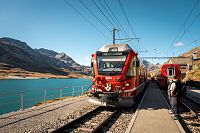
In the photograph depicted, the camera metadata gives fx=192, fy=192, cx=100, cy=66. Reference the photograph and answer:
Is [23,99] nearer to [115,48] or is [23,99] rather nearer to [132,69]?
[115,48]

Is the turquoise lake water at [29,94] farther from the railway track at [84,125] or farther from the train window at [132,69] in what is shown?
the train window at [132,69]

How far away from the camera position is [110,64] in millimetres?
11531

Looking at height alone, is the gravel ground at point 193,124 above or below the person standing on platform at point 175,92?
below

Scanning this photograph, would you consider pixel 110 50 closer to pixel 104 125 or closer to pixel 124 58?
pixel 124 58

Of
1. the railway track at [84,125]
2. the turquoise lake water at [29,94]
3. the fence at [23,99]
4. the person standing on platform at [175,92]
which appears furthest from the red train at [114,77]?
the turquoise lake water at [29,94]

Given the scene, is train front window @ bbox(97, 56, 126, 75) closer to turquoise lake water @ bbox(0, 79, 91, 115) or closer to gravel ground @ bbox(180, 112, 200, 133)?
gravel ground @ bbox(180, 112, 200, 133)

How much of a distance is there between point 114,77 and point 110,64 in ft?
3.11

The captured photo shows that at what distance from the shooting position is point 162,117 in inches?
354

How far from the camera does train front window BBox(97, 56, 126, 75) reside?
11.2m

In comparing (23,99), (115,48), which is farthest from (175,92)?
(23,99)

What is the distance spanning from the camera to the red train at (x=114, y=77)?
10719mm

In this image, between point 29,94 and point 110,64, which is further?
point 29,94

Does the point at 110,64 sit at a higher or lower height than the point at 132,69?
higher

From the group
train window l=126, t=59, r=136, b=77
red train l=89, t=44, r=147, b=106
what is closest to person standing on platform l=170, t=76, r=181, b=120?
red train l=89, t=44, r=147, b=106
